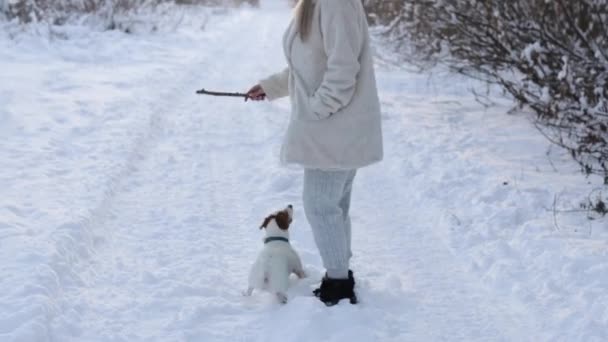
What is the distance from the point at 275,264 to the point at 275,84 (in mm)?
974

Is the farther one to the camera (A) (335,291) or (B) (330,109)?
(A) (335,291)

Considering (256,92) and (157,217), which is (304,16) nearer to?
(256,92)

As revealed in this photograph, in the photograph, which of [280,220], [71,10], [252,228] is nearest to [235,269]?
[280,220]

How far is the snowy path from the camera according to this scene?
3.39 metres

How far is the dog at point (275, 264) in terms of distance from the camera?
143 inches

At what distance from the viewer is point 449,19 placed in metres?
8.09

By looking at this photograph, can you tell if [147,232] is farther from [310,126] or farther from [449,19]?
[449,19]

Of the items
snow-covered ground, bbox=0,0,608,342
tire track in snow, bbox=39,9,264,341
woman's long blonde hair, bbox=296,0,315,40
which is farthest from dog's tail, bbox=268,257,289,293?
woman's long blonde hair, bbox=296,0,315,40

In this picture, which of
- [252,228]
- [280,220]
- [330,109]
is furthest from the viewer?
[252,228]

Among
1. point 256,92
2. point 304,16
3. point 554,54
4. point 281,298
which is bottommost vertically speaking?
point 281,298

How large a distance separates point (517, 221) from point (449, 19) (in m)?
3.97

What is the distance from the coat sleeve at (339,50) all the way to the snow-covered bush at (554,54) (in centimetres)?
289

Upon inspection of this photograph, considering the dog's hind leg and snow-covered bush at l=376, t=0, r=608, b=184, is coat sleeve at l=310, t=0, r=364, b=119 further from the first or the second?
snow-covered bush at l=376, t=0, r=608, b=184

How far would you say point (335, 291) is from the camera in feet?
11.9
